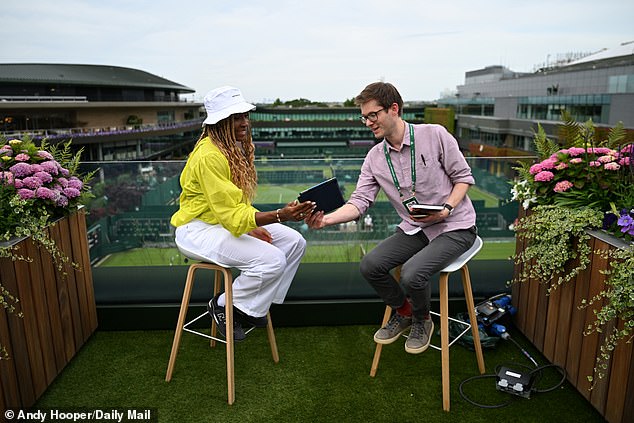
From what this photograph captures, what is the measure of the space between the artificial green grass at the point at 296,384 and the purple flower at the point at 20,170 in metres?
1.15

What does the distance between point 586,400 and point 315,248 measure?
1948 millimetres

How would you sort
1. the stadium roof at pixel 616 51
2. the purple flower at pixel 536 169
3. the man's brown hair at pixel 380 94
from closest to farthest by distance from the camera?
the man's brown hair at pixel 380 94 < the purple flower at pixel 536 169 < the stadium roof at pixel 616 51

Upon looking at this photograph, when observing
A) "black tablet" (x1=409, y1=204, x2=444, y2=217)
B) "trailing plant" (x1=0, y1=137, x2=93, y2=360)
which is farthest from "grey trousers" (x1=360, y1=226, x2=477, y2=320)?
"trailing plant" (x1=0, y1=137, x2=93, y2=360)

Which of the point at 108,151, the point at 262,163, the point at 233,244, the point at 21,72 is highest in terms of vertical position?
the point at 21,72

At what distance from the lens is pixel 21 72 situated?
4772cm

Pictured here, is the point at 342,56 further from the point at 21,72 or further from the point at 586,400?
the point at 586,400

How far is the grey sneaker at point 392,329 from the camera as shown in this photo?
2607mm

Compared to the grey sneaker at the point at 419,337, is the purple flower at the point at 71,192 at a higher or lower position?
higher

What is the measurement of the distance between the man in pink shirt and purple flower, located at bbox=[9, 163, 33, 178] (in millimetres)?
1540

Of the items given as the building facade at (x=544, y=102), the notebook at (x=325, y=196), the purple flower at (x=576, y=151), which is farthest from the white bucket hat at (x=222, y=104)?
the building facade at (x=544, y=102)

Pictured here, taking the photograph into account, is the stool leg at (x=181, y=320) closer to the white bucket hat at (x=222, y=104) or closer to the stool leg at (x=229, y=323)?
the stool leg at (x=229, y=323)

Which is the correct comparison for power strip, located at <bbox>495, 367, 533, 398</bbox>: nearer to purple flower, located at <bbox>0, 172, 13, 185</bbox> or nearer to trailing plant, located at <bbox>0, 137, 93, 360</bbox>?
trailing plant, located at <bbox>0, 137, 93, 360</bbox>

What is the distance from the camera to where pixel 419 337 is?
254cm

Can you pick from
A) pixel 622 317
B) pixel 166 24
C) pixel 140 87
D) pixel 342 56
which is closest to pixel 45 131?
pixel 140 87
